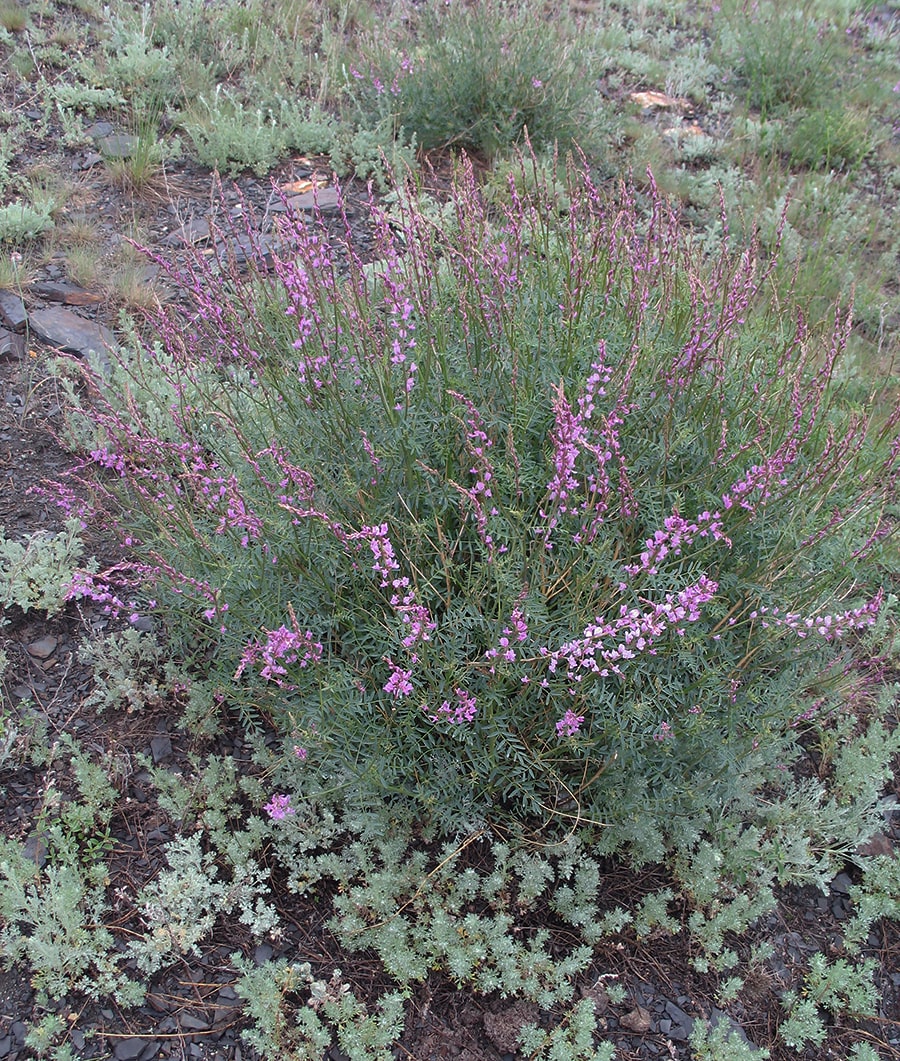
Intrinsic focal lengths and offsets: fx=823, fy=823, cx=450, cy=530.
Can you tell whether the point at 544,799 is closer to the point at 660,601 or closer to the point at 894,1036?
the point at 660,601

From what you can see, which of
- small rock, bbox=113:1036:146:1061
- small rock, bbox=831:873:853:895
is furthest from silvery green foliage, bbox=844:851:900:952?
small rock, bbox=113:1036:146:1061

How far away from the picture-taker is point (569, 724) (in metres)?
2.54

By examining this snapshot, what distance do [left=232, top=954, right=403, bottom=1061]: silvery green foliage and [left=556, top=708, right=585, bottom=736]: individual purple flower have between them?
0.91 metres

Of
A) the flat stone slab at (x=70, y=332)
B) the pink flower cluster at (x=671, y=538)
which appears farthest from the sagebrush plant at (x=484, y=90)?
the pink flower cluster at (x=671, y=538)

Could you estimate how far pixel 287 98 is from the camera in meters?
6.46

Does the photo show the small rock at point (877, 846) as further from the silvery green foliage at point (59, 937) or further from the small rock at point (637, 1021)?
the silvery green foliage at point (59, 937)

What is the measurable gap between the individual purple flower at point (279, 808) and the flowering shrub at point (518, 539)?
0.46 ft

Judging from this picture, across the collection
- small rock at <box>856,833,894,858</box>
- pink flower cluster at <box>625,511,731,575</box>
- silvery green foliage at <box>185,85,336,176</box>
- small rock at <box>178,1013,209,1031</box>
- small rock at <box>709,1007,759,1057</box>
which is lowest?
small rock at <box>178,1013,209,1031</box>

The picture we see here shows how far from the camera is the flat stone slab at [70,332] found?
4.36 metres

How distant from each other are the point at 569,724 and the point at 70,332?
11.5 ft

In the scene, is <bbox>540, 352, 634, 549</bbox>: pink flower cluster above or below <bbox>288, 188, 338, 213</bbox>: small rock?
above

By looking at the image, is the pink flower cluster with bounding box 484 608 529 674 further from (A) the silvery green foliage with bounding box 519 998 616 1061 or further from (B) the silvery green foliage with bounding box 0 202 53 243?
(B) the silvery green foliage with bounding box 0 202 53 243

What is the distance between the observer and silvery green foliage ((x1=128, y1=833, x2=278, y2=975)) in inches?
100

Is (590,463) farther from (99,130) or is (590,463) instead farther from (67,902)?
(99,130)
